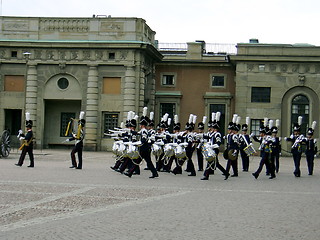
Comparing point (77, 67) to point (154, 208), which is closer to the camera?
point (154, 208)

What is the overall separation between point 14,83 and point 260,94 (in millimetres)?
16697

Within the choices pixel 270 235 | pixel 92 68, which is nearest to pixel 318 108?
Result: pixel 92 68

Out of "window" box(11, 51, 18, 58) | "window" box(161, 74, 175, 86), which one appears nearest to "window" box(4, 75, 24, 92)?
"window" box(11, 51, 18, 58)

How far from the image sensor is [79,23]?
A: 41312 millimetres

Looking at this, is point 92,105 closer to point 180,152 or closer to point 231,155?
point 180,152

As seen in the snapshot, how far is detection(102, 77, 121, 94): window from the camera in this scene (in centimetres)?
4134

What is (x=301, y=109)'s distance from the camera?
43.3m

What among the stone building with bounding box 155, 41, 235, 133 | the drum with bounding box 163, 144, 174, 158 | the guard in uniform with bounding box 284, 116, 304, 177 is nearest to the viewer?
the drum with bounding box 163, 144, 174, 158

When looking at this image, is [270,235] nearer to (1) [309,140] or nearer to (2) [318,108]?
(1) [309,140]

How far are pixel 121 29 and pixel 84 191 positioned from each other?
87.9 feet

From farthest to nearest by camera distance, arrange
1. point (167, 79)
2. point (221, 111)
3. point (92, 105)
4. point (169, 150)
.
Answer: point (167, 79)
point (221, 111)
point (92, 105)
point (169, 150)

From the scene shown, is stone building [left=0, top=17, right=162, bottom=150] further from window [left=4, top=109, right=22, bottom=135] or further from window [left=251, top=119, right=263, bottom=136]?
window [left=251, top=119, right=263, bottom=136]

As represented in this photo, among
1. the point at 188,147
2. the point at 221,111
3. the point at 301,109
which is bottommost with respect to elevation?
the point at 188,147

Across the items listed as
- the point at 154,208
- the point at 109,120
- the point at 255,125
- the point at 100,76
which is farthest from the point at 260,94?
the point at 154,208
